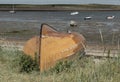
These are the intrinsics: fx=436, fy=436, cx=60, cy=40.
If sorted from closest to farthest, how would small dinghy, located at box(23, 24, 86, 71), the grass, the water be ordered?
the grass → small dinghy, located at box(23, 24, 86, 71) → the water

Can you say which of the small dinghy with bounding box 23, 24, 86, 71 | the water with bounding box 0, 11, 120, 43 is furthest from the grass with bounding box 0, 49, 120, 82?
the water with bounding box 0, 11, 120, 43

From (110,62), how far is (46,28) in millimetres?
3815

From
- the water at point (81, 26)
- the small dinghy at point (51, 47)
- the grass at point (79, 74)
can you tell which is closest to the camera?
the grass at point (79, 74)

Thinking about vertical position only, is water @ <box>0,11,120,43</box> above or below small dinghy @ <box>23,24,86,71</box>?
below

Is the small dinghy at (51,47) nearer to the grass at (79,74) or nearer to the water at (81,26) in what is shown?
the grass at (79,74)

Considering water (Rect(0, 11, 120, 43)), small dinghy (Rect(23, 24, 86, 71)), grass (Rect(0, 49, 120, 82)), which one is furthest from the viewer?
water (Rect(0, 11, 120, 43))

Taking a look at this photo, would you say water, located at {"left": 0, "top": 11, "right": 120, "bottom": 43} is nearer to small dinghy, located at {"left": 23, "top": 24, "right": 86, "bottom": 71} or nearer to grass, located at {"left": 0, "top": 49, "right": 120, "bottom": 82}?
small dinghy, located at {"left": 23, "top": 24, "right": 86, "bottom": 71}

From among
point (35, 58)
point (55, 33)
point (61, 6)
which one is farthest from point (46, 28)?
point (61, 6)

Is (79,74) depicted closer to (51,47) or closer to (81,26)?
(51,47)

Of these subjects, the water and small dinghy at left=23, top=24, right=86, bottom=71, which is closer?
small dinghy at left=23, top=24, right=86, bottom=71

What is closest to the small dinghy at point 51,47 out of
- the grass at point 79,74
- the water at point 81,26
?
the grass at point 79,74

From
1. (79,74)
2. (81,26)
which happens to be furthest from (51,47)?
(81,26)

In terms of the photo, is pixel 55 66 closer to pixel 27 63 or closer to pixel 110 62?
pixel 27 63

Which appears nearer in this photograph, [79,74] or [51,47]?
[79,74]
